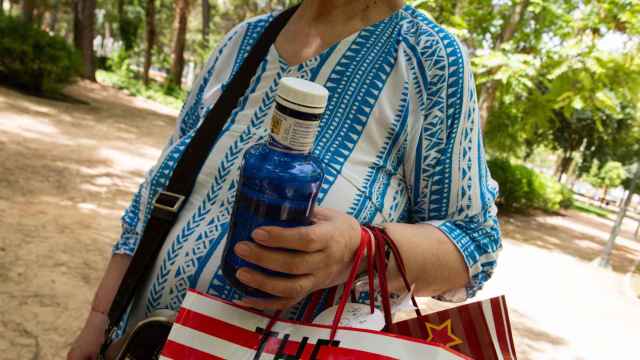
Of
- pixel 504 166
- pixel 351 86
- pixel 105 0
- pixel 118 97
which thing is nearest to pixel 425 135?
pixel 351 86

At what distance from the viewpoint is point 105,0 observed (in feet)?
122

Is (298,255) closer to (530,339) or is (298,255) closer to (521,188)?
(530,339)

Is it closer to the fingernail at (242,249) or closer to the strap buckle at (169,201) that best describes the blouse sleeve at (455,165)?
the fingernail at (242,249)

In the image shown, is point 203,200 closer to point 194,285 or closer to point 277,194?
point 194,285

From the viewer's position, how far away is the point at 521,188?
15.2m

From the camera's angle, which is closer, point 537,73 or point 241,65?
point 241,65

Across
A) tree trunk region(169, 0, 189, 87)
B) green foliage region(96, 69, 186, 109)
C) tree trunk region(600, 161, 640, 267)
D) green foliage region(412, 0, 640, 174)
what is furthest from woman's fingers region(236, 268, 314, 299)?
tree trunk region(169, 0, 189, 87)

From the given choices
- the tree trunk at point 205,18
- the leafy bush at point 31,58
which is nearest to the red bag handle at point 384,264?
the leafy bush at point 31,58

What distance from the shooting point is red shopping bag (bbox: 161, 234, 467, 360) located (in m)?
0.83

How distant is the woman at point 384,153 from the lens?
1.08 metres

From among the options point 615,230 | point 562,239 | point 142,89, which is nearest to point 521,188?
point 562,239

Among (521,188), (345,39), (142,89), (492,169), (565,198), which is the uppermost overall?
(345,39)

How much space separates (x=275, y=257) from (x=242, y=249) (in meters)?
0.06

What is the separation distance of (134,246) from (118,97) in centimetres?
1846
